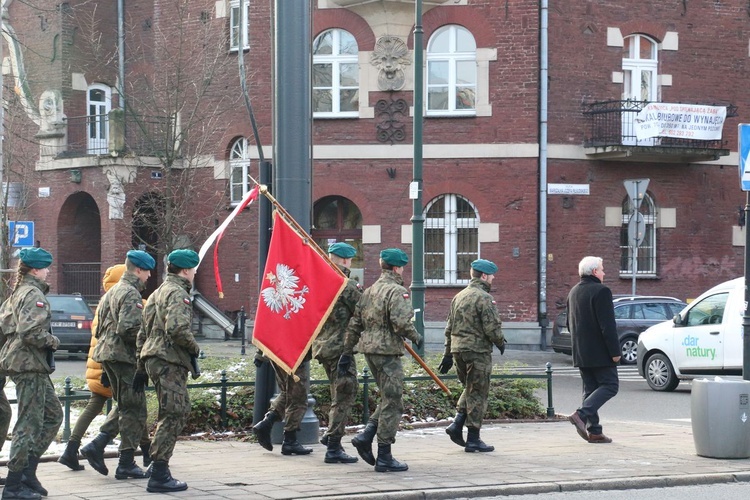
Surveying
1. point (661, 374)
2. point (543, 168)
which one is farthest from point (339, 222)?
point (661, 374)

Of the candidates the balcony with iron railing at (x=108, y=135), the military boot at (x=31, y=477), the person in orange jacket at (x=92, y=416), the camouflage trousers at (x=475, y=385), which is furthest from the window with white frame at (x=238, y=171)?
the military boot at (x=31, y=477)

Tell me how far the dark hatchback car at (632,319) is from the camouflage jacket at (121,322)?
639 inches

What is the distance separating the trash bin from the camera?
37.6 ft

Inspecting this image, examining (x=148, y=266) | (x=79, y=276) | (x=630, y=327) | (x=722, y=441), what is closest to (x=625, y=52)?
(x=630, y=327)

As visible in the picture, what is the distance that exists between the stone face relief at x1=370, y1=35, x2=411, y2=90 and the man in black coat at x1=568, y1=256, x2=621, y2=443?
1683cm

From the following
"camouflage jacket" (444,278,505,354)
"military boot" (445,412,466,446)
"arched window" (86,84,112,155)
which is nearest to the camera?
"camouflage jacket" (444,278,505,354)

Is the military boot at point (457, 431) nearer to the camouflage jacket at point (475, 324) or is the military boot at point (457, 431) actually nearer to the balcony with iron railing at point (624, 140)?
the camouflage jacket at point (475, 324)

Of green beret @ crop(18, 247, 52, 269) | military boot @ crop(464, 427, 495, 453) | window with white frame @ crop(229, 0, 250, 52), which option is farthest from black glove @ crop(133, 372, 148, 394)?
window with white frame @ crop(229, 0, 250, 52)

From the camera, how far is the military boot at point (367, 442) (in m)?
10.8

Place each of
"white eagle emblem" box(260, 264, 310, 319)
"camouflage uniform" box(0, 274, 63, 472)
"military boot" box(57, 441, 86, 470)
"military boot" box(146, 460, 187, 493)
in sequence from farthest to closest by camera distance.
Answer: "white eagle emblem" box(260, 264, 310, 319) → "military boot" box(57, 441, 86, 470) → "military boot" box(146, 460, 187, 493) → "camouflage uniform" box(0, 274, 63, 472)

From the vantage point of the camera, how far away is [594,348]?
1252cm

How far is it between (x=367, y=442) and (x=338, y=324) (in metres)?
1.26

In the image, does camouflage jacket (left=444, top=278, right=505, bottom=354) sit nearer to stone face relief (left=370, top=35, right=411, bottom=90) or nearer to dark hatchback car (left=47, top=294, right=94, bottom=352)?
dark hatchback car (left=47, top=294, right=94, bottom=352)

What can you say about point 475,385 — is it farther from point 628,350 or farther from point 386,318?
point 628,350
